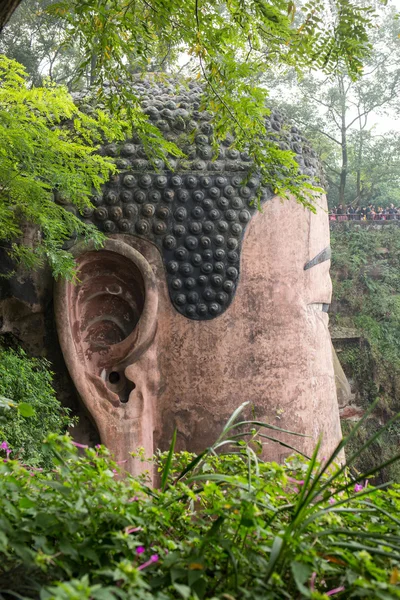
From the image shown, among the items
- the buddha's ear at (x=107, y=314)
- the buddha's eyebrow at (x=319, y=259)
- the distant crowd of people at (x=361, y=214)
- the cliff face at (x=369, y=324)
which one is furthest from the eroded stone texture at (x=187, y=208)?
the distant crowd of people at (x=361, y=214)

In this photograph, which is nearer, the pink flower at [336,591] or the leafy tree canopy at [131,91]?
the pink flower at [336,591]

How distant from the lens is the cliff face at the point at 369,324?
980 cm

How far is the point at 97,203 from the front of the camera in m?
3.53

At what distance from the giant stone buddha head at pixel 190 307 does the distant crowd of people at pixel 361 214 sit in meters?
11.7

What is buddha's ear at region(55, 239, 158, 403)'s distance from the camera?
3.35m

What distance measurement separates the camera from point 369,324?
11672 mm

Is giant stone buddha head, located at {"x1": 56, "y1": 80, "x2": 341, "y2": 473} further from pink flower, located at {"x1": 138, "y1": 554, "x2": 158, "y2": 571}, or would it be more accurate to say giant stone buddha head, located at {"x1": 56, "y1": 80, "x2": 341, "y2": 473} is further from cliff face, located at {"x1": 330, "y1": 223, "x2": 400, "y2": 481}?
cliff face, located at {"x1": 330, "y1": 223, "x2": 400, "y2": 481}

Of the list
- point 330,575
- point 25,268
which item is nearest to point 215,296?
point 25,268

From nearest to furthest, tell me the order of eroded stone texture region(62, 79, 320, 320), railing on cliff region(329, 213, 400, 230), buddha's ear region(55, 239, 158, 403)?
1. buddha's ear region(55, 239, 158, 403)
2. eroded stone texture region(62, 79, 320, 320)
3. railing on cliff region(329, 213, 400, 230)

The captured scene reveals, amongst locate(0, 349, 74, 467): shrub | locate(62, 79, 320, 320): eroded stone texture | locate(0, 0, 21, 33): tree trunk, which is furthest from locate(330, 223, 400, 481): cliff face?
locate(0, 0, 21, 33): tree trunk

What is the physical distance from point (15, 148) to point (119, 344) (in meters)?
1.11

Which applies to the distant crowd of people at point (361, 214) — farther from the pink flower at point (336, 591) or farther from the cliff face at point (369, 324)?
the pink flower at point (336, 591)

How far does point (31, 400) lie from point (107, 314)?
2.11 feet

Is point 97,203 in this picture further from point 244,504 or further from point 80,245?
point 244,504
